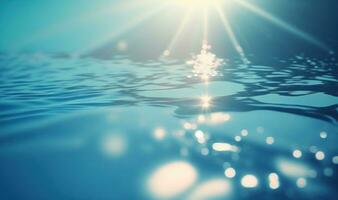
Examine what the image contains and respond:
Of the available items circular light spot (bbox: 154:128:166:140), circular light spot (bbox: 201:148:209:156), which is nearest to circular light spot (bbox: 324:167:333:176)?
circular light spot (bbox: 201:148:209:156)

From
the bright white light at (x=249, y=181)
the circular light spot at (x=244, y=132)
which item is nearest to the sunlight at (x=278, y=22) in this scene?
the circular light spot at (x=244, y=132)

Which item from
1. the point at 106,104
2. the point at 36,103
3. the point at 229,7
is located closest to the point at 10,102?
the point at 36,103

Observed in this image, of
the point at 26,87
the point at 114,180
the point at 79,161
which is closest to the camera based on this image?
the point at 114,180

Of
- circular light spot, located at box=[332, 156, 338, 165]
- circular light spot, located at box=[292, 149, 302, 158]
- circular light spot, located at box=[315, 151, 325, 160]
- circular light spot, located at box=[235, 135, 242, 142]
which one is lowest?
circular light spot, located at box=[332, 156, 338, 165]

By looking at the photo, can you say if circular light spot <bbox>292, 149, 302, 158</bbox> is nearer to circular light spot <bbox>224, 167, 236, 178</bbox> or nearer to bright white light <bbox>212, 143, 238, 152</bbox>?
bright white light <bbox>212, 143, 238, 152</bbox>

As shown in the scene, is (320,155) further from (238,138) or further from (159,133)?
(159,133)

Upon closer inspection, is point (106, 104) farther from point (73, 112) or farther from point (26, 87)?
point (26, 87)
